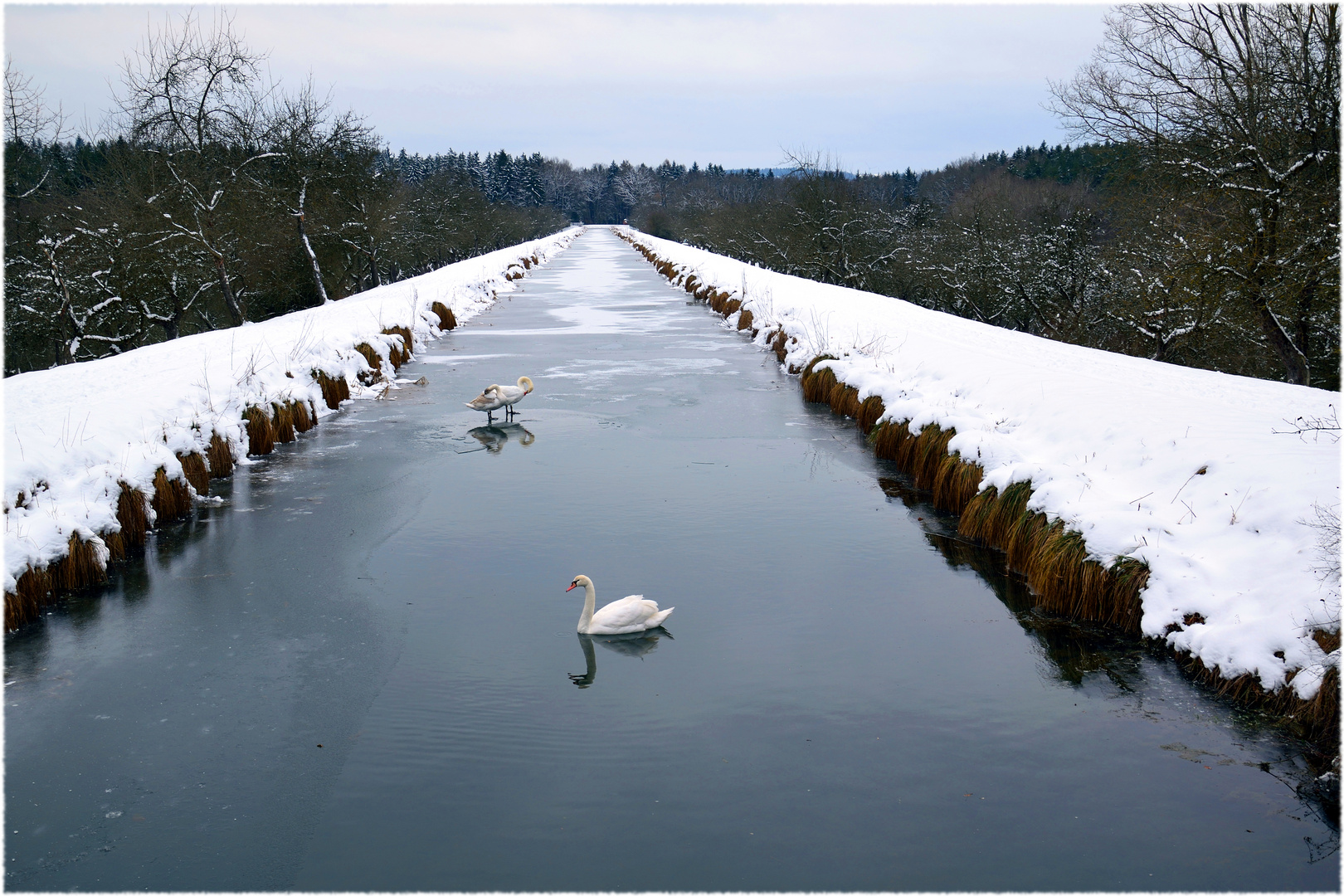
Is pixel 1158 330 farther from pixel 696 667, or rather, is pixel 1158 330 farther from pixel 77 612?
pixel 77 612

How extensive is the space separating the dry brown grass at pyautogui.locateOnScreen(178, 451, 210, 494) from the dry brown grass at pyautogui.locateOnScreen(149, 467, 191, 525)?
282mm

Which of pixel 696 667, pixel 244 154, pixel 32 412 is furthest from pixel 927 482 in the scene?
pixel 244 154

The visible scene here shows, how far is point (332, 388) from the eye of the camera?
12.2 meters

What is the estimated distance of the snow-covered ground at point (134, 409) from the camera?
21.2 feet

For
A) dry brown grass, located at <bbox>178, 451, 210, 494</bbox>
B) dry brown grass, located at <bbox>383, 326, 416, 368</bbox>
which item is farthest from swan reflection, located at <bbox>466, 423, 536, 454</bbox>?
dry brown grass, located at <bbox>383, 326, 416, 368</bbox>

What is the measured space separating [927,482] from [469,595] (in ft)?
15.2

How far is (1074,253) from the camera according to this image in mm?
25906

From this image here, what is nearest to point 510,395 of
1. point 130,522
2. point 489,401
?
point 489,401

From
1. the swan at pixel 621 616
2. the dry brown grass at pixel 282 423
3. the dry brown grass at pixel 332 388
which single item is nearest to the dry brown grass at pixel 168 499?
the dry brown grass at pixel 282 423

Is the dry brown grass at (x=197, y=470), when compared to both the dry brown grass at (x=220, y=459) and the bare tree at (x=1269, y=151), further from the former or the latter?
the bare tree at (x=1269, y=151)

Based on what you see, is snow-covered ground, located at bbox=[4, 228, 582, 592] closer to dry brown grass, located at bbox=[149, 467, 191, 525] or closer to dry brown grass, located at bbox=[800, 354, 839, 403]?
dry brown grass, located at bbox=[149, 467, 191, 525]

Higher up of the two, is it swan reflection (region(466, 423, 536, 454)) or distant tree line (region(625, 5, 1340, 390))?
distant tree line (region(625, 5, 1340, 390))

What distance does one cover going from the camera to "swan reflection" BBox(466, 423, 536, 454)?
33.0 ft

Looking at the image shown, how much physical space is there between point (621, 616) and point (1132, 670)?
286 centimetres
